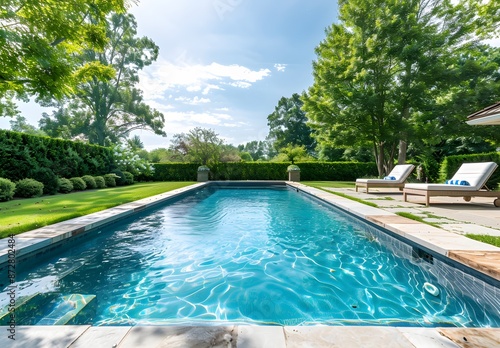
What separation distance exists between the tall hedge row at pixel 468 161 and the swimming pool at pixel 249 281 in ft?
38.1

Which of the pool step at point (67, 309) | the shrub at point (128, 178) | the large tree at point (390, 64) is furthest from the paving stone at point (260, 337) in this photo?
the shrub at point (128, 178)

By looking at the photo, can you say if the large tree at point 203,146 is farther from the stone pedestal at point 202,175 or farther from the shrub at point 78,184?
the shrub at point 78,184

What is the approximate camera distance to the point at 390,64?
1720cm

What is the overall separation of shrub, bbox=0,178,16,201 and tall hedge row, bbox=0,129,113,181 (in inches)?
64.7

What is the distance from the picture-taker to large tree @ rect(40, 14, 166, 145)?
2911 centimetres

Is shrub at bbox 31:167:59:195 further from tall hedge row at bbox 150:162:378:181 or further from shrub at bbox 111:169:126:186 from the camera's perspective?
tall hedge row at bbox 150:162:378:181

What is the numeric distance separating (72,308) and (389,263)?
4189 millimetres

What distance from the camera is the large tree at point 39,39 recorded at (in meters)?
5.14

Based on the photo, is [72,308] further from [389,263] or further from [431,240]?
[431,240]

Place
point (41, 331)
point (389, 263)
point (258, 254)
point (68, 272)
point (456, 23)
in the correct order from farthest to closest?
point (456, 23), point (258, 254), point (389, 263), point (68, 272), point (41, 331)

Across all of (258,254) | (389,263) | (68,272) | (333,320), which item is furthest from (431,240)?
(68,272)

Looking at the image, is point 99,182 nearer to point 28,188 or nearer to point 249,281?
point 28,188

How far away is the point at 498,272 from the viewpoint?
245 centimetres

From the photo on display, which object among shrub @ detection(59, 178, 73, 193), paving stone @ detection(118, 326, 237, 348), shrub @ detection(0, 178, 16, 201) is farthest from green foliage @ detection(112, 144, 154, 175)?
paving stone @ detection(118, 326, 237, 348)
